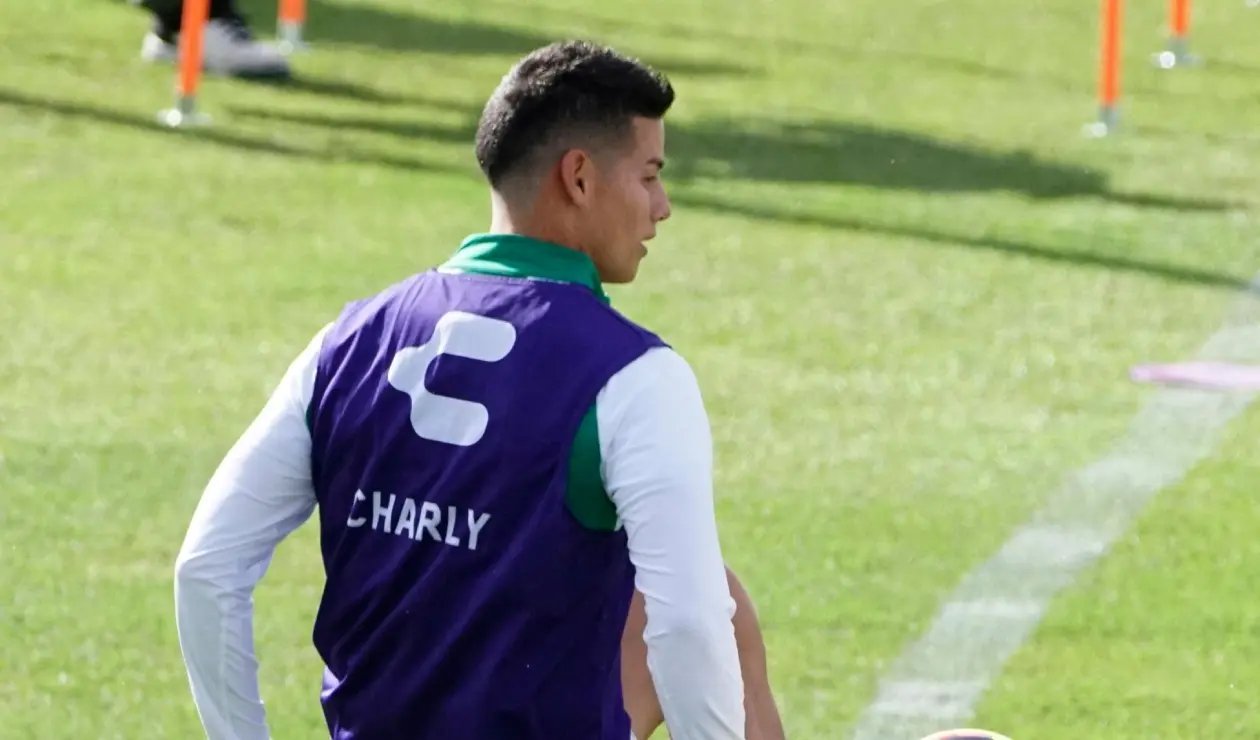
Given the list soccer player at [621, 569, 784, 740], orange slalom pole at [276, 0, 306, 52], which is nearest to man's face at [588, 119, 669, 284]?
soccer player at [621, 569, 784, 740]

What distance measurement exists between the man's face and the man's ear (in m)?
0.01

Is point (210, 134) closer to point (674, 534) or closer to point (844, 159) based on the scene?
point (844, 159)

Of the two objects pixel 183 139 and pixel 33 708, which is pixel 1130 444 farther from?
pixel 183 139

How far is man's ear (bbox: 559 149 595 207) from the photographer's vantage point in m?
3.13

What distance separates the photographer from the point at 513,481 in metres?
3.02

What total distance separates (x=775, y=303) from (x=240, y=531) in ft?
19.0

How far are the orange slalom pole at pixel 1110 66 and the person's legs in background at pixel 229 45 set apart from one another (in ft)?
14.8

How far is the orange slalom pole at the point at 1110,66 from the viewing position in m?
12.0

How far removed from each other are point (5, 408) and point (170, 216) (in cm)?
265

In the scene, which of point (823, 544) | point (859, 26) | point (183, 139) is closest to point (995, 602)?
point (823, 544)

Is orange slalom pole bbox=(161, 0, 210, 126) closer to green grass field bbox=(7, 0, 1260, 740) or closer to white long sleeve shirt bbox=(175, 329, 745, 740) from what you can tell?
Answer: green grass field bbox=(7, 0, 1260, 740)

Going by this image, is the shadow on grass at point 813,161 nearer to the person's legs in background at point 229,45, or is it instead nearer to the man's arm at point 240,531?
the person's legs in background at point 229,45

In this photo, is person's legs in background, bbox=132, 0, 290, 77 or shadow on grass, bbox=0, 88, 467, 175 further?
person's legs in background, bbox=132, 0, 290, 77

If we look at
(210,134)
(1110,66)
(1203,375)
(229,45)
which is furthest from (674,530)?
(229,45)
